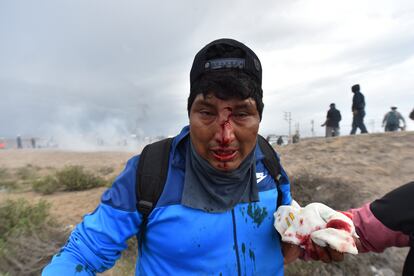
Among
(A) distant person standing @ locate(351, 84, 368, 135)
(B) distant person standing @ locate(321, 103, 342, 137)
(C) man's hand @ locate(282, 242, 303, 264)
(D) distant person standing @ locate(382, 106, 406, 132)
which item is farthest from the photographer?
(B) distant person standing @ locate(321, 103, 342, 137)

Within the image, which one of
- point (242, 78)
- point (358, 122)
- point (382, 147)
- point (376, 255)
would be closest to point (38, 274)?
point (242, 78)

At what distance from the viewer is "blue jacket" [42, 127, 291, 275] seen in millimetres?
1267

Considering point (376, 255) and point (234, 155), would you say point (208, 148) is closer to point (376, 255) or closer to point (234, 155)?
point (234, 155)

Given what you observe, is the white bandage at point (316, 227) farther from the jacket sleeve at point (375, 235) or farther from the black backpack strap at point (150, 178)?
the black backpack strap at point (150, 178)

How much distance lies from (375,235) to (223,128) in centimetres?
101

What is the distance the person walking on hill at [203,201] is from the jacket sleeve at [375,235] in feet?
1.71

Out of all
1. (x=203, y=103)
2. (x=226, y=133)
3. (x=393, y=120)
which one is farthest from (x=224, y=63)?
(x=393, y=120)

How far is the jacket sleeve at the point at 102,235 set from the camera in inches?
48.8

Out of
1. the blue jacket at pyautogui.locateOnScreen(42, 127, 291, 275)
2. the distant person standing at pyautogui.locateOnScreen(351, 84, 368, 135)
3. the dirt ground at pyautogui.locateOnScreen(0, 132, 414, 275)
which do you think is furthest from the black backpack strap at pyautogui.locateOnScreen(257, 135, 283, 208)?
the distant person standing at pyautogui.locateOnScreen(351, 84, 368, 135)

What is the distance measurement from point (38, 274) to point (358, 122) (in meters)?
11.0

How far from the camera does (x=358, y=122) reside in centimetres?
1089

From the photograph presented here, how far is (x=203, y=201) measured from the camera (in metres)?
1.41

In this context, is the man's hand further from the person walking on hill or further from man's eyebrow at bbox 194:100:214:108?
man's eyebrow at bbox 194:100:214:108

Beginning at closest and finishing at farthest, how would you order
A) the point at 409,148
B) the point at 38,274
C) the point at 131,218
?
the point at 131,218
the point at 38,274
the point at 409,148
